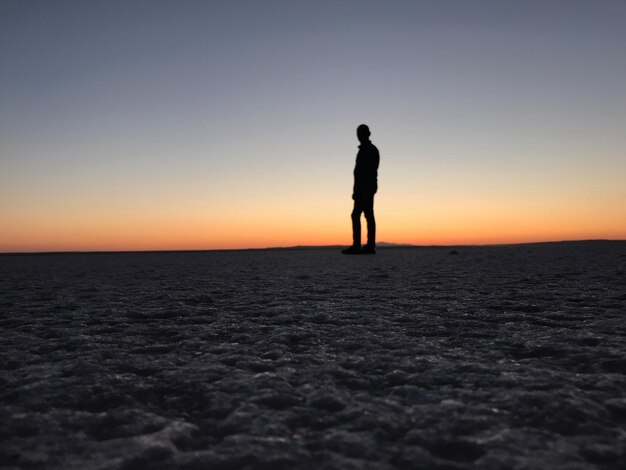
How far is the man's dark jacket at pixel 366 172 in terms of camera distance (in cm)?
1103

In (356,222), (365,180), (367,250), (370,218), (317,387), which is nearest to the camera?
(317,387)

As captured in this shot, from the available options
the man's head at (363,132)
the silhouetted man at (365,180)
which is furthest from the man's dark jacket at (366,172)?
the man's head at (363,132)

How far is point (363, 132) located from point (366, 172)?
0.88m

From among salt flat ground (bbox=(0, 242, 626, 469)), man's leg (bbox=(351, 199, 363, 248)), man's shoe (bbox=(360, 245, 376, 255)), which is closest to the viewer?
salt flat ground (bbox=(0, 242, 626, 469))

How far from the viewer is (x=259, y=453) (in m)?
1.03

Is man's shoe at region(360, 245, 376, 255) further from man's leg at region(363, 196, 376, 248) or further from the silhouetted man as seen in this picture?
the silhouetted man

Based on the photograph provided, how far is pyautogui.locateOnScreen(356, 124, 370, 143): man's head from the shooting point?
36.4 ft

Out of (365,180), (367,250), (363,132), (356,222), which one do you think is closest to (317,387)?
(365,180)

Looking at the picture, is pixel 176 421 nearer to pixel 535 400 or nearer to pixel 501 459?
pixel 501 459

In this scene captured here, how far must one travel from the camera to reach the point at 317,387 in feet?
4.72

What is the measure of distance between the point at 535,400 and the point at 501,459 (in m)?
0.37

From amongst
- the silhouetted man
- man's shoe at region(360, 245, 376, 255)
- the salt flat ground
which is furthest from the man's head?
the salt flat ground

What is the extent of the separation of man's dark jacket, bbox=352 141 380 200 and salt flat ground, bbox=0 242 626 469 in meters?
8.23

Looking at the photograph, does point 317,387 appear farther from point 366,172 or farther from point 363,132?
point 363,132
